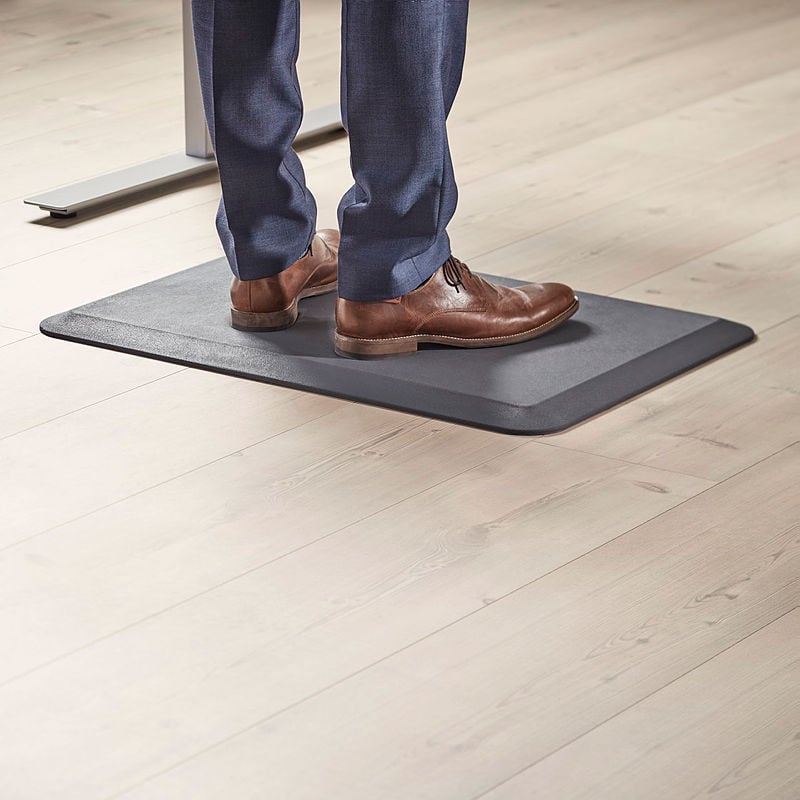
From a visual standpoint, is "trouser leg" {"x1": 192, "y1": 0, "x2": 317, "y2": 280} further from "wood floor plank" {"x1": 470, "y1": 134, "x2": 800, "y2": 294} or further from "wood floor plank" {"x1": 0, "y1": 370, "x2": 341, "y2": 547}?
"wood floor plank" {"x1": 470, "y1": 134, "x2": 800, "y2": 294}

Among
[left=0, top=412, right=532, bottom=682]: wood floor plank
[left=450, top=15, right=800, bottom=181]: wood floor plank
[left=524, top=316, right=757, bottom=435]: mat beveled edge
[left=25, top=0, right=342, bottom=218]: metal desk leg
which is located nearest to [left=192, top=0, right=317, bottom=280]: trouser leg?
[left=0, top=412, right=532, bottom=682]: wood floor plank

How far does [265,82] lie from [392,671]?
A: 802 millimetres

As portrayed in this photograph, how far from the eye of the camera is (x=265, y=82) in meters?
1.74

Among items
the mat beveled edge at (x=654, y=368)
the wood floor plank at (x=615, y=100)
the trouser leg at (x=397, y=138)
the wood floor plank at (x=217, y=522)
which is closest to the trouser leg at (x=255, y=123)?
the trouser leg at (x=397, y=138)

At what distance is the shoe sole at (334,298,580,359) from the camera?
1733 millimetres

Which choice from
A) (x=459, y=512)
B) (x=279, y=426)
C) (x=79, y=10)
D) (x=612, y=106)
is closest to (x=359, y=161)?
(x=279, y=426)

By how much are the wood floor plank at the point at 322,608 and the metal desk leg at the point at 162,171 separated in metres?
0.98

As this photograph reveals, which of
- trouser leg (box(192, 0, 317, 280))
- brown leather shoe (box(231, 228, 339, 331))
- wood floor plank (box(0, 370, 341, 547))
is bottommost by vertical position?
wood floor plank (box(0, 370, 341, 547))

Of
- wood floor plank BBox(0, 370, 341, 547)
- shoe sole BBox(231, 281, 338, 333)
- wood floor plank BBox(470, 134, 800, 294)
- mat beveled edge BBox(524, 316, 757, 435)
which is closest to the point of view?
wood floor plank BBox(0, 370, 341, 547)

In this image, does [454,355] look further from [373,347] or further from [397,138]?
[397,138]

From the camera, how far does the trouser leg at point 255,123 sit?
5.60 feet

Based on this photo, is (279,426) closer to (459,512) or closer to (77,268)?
(459,512)

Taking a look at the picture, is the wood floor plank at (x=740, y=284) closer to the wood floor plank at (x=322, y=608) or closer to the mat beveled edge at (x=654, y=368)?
the mat beveled edge at (x=654, y=368)

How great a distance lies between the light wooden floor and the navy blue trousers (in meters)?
0.18
